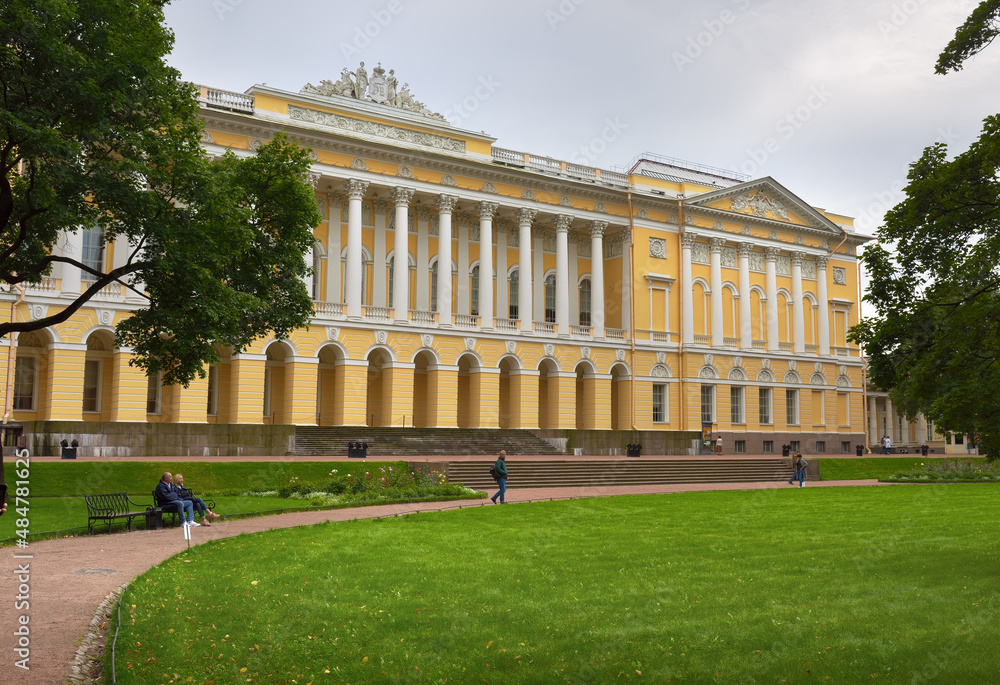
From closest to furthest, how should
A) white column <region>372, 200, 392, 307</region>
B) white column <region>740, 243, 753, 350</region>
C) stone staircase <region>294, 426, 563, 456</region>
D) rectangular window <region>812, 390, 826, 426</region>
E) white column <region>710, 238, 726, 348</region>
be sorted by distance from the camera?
1. stone staircase <region>294, 426, 563, 456</region>
2. white column <region>372, 200, 392, 307</region>
3. white column <region>710, 238, 726, 348</region>
4. white column <region>740, 243, 753, 350</region>
5. rectangular window <region>812, 390, 826, 426</region>

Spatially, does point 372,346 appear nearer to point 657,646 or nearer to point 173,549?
point 173,549

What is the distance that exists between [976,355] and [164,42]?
1495 centimetres

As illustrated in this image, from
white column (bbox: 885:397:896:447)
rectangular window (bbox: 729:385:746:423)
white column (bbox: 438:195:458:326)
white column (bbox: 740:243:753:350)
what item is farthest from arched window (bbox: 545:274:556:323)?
white column (bbox: 885:397:896:447)

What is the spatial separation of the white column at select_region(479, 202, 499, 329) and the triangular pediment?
13.8m

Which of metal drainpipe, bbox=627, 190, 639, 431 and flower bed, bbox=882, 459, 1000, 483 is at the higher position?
metal drainpipe, bbox=627, 190, 639, 431

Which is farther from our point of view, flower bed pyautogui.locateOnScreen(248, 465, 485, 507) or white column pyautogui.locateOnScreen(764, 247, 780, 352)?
white column pyautogui.locateOnScreen(764, 247, 780, 352)

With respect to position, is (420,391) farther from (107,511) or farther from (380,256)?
(107,511)

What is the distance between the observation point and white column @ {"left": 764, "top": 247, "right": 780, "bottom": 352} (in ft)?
187

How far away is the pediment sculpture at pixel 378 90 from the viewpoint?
1772 inches

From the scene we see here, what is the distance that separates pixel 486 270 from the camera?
4662 cm

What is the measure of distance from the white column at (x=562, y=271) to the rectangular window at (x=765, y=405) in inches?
630

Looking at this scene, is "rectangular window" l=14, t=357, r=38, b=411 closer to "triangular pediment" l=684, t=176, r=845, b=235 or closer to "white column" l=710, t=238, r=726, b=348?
"triangular pediment" l=684, t=176, r=845, b=235

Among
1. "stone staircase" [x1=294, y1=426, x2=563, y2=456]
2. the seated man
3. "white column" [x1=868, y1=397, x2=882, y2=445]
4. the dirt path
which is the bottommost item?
the dirt path

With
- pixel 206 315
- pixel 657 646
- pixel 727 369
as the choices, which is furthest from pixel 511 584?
pixel 727 369
